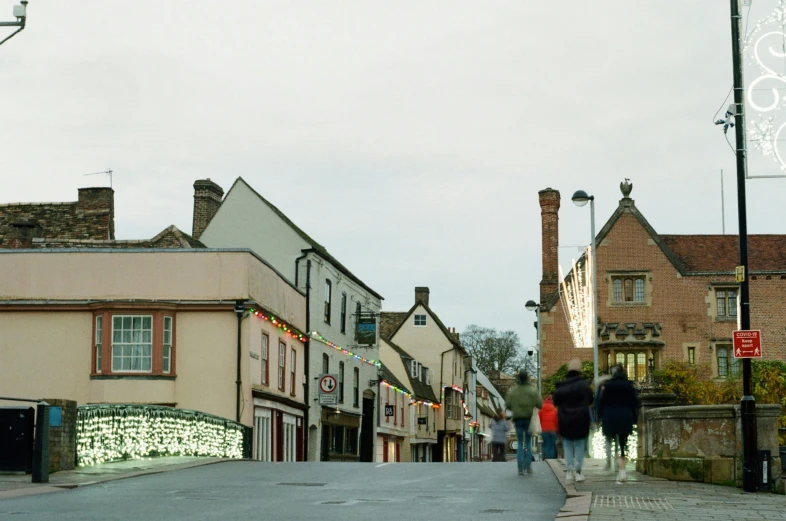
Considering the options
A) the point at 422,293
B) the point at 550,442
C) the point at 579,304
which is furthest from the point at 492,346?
the point at 550,442

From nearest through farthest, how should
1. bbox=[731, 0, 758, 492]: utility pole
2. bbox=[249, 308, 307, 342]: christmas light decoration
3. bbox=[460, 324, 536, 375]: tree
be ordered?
bbox=[731, 0, 758, 492]: utility pole, bbox=[249, 308, 307, 342]: christmas light decoration, bbox=[460, 324, 536, 375]: tree

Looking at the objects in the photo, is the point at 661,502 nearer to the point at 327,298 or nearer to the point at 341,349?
the point at 327,298

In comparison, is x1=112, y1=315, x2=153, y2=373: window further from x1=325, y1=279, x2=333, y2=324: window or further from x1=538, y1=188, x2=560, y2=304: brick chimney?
x1=538, y1=188, x2=560, y2=304: brick chimney

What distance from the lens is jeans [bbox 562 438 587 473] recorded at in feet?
55.5

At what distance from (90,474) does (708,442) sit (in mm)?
10179

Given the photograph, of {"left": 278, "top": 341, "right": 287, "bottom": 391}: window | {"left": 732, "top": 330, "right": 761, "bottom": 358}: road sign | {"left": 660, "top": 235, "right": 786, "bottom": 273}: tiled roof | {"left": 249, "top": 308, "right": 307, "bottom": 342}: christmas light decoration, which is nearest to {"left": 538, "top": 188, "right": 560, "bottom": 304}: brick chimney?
{"left": 660, "top": 235, "right": 786, "bottom": 273}: tiled roof

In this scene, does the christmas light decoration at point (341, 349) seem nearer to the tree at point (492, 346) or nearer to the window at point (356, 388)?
the window at point (356, 388)

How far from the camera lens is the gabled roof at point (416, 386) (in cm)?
7088

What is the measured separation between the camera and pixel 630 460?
22.9m

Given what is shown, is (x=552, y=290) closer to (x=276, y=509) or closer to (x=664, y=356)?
(x=664, y=356)

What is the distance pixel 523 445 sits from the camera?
19.5 meters

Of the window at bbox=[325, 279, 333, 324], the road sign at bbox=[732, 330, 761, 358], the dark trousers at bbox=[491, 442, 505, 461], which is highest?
the window at bbox=[325, 279, 333, 324]

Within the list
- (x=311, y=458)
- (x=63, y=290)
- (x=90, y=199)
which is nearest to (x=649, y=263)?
(x=311, y=458)

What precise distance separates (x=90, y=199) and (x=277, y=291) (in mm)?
11161
